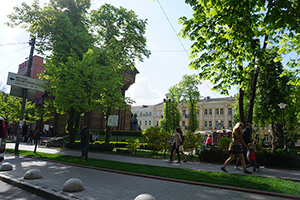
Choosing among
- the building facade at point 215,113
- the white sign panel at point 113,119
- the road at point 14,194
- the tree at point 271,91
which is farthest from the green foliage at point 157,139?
the building facade at point 215,113

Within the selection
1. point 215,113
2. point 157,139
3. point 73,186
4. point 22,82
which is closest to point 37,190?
point 73,186

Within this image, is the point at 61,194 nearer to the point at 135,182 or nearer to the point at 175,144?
the point at 135,182

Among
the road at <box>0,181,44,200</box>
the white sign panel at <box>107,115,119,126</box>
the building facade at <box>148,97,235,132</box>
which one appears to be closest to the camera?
the road at <box>0,181,44,200</box>

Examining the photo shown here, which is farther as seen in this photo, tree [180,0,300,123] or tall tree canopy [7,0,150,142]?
tall tree canopy [7,0,150,142]

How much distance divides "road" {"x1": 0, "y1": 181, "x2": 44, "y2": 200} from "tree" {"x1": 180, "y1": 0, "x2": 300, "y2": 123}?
7.17 metres

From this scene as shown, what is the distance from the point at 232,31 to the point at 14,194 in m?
8.13

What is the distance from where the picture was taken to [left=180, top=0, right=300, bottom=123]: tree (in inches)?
226

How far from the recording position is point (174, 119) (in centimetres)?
4909

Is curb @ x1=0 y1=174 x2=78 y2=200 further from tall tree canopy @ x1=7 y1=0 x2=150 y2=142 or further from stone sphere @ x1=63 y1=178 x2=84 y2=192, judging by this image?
tall tree canopy @ x1=7 y1=0 x2=150 y2=142

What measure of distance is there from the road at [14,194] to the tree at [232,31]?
7171 mm

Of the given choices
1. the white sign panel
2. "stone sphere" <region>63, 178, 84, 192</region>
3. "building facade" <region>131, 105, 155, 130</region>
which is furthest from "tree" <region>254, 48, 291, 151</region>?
"building facade" <region>131, 105, 155, 130</region>

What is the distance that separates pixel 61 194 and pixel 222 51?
24.8 ft

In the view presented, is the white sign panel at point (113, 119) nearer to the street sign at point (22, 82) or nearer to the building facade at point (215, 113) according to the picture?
the street sign at point (22, 82)

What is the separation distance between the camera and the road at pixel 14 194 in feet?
15.4
